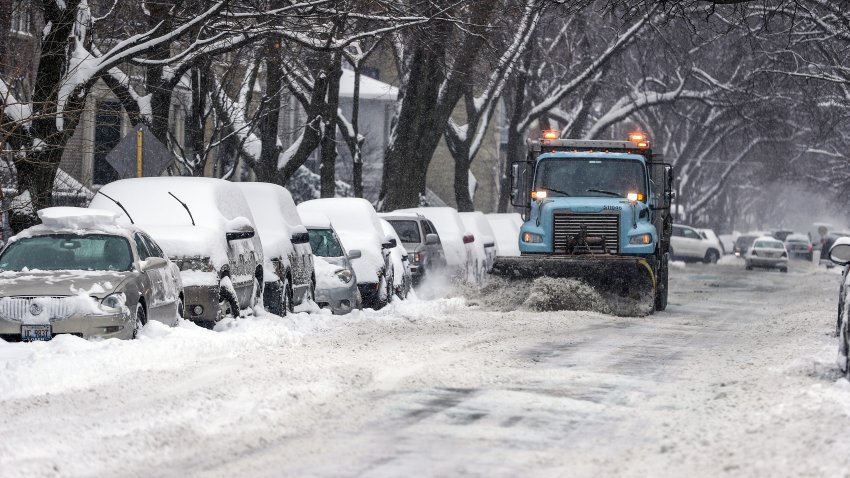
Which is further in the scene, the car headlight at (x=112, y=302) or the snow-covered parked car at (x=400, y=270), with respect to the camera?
the snow-covered parked car at (x=400, y=270)

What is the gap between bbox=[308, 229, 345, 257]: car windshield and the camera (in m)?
20.6

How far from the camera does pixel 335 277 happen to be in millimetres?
20062

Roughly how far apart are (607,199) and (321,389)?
12277 mm

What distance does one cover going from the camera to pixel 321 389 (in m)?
10.3

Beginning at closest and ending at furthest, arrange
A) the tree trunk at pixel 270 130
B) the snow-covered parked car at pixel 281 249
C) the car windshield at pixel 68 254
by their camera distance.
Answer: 1. the car windshield at pixel 68 254
2. the snow-covered parked car at pixel 281 249
3. the tree trunk at pixel 270 130

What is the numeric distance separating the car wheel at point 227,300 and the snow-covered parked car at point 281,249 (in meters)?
1.65

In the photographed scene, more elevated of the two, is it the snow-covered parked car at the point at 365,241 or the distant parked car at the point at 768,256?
the snow-covered parked car at the point at 365,241

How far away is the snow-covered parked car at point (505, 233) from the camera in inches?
1389

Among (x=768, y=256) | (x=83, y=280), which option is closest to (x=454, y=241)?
(x=83, y=280)

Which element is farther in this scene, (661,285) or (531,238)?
(661,285)

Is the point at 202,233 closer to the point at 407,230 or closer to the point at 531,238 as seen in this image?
the point at 531,238

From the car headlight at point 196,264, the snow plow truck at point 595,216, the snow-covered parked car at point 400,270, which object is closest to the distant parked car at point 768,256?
the snow plow truck at point 595,216

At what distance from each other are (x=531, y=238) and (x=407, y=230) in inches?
174

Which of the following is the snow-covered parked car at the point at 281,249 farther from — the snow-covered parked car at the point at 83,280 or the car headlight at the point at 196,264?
the snow-covered parked car at the point at 83,280
